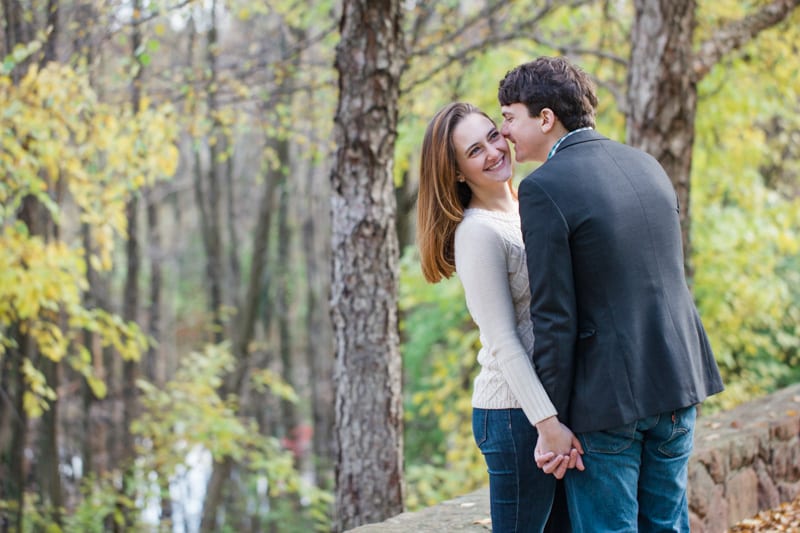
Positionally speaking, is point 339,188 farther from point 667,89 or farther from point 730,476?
point 730,476

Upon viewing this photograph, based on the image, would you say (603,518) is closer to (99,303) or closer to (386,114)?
(386,114)

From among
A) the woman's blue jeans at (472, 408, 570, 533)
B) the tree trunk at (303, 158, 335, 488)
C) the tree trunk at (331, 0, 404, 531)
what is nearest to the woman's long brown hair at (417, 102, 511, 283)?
the woman's blue jeans at (472, 408, 570, 533)

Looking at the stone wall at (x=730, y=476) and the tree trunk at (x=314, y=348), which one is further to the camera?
the tree trunk at (x=314, y=348)

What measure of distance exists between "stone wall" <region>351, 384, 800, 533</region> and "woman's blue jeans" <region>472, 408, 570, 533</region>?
3.12 feet

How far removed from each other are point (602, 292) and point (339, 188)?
247 cm

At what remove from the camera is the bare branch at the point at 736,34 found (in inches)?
209

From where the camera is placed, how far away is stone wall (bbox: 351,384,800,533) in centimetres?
344

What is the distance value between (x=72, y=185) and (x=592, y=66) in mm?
5436

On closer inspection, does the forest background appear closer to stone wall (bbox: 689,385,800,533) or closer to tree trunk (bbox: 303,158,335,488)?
stone wall (bbox: 689,385,800,533)

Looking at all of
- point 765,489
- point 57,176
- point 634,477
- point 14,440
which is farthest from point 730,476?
point 14,440

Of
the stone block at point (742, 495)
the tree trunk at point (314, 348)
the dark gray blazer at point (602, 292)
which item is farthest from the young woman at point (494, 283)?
the tree trunk at point (314, 348)

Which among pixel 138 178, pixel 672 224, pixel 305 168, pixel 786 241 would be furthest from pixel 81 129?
pixel 305 168

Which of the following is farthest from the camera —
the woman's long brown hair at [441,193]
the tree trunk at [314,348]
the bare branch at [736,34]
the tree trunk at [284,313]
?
the tree trunk at [314,348]

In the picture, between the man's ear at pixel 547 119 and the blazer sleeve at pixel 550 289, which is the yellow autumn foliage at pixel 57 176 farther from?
the blazer sleeve at pixel 550 289
